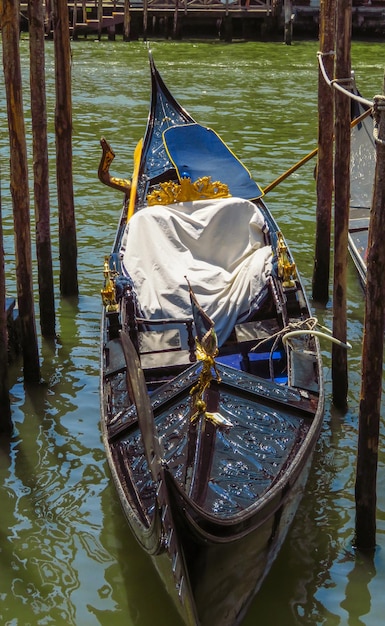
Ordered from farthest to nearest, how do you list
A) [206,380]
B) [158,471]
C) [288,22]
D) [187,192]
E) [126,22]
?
1. [126,22]
2. [288,22]
3. [187,192]
4. [206,380]
5. [158,471]

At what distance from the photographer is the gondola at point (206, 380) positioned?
3.11 meters

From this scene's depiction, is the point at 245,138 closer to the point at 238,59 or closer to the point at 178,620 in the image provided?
the point at 238,59

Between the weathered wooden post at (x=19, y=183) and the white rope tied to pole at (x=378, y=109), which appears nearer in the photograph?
the white rope tied to pole at (x=378, y=109)

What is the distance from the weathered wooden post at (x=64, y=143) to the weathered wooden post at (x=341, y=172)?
1880mm

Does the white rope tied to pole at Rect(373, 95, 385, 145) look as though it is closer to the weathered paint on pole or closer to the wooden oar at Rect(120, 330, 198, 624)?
the wooden oar at Rect(120, 330, 198, 624)

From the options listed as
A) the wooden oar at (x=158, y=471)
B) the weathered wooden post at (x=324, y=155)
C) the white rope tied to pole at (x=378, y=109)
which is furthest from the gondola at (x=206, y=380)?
the white rope tied to pole at (x=378, y=109)

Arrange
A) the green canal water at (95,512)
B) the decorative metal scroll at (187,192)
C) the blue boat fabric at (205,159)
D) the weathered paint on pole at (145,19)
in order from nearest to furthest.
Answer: the green canal water at (95,512)
the decorative metal scroll at (187,192)
the blue boat fabric at (205,159)
the weathered paint on pole at (145,19)

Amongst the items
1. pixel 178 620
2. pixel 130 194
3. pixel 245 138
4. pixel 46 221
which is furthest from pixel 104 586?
pixel 245 138

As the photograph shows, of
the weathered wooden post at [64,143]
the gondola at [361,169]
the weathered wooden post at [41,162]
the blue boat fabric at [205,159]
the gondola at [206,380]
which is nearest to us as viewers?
the gondola at [206,380]

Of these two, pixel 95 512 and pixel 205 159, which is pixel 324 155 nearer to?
pixel 205 159

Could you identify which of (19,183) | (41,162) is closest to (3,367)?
(19,183)

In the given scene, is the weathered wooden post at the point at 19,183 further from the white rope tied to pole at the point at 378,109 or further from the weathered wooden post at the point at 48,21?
the weathered wooden post at the point at 48,21

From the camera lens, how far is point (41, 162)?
216 inches

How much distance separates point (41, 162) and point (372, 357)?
261cm
